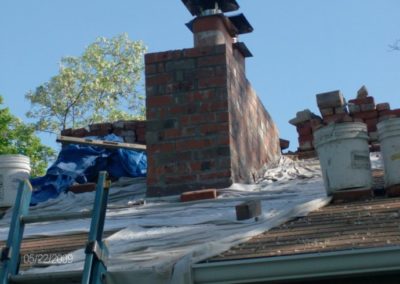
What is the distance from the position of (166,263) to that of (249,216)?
4.63ft

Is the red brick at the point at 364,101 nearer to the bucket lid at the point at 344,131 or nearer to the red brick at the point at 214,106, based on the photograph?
the red brick at the point at 214,106

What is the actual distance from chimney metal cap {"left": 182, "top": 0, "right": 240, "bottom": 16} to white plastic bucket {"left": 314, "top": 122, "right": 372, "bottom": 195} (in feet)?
9.60

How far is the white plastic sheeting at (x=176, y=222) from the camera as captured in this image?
16.8ft

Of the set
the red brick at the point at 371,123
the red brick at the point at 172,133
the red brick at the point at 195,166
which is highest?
the red brick at the point at 371,123

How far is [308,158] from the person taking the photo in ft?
34.0

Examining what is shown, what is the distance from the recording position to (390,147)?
6766mm

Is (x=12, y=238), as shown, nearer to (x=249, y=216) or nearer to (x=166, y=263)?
(x=166, y=263)

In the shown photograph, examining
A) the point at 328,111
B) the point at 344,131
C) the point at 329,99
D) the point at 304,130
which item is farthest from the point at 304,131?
the point at 344,131

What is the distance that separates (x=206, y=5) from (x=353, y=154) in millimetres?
3216

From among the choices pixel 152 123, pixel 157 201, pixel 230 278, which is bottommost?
pixel 230 278

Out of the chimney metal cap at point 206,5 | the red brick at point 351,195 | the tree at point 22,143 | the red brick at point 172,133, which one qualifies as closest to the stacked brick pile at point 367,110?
the chimney metal cap at point 206,5

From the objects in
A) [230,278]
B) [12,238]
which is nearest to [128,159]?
[12,238]

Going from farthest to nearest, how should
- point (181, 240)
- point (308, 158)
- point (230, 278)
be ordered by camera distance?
1. point (308, 158)
2. point (181, 240)
3. point (230, 278)
